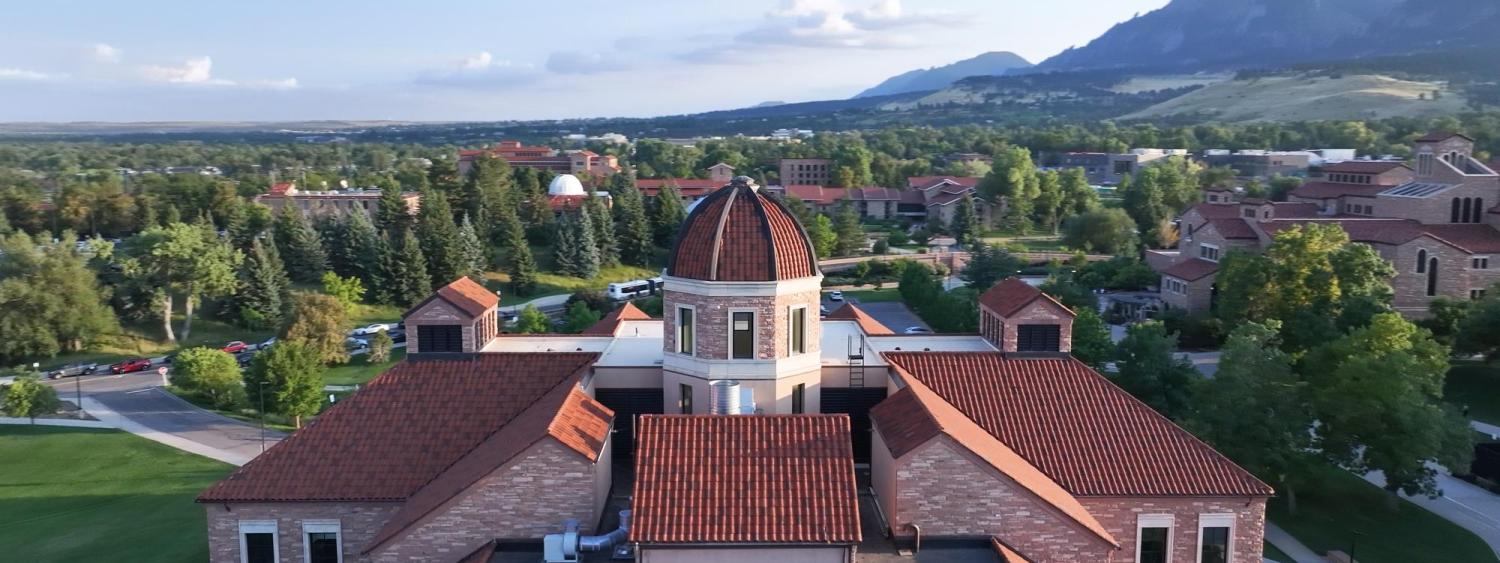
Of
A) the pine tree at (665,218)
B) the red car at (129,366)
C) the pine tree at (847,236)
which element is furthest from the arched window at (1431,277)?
the red car at (129,366)

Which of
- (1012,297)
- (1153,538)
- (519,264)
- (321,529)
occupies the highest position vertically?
(1012,297)

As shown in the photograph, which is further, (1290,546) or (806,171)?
(806,171)

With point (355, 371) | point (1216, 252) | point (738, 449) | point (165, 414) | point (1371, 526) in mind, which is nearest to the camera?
point (738, 449)

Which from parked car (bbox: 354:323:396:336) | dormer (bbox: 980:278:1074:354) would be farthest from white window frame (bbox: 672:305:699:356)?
parked car (bbox: 354:323:396:336)

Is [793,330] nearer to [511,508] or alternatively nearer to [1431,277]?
[511,508]

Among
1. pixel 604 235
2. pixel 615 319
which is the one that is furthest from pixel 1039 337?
pixel 604 235

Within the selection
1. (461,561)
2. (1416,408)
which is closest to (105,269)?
(461,561)

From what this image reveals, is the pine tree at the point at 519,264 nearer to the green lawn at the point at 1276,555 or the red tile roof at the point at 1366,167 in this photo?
the green lawn at the point at 1276,555

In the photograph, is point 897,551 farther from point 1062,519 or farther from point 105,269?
point 105,269

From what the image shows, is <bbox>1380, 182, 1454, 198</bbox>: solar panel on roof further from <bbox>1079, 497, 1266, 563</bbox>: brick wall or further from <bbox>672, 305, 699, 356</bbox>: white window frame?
<bbox>672, 305, 699, 356</bbox>: white window frame
